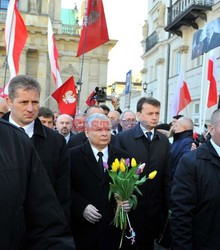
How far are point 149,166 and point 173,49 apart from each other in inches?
914

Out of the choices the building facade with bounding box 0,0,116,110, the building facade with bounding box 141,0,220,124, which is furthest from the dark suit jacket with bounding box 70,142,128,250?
the building facade with bounding box 0,0,116,110

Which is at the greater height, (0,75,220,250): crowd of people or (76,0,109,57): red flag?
(76,0,109,57): red flag

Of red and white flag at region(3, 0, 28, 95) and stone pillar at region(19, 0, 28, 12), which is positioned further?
stone pillar at region(19, 0, 28, 12)

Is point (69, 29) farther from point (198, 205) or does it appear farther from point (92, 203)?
point (198, 205)

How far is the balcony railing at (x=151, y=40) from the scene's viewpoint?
3052cm

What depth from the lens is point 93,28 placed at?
1133 cm

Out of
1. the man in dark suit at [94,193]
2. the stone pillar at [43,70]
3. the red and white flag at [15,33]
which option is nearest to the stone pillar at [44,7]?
the stone pillar at [43,70]

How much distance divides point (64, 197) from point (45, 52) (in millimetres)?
28915

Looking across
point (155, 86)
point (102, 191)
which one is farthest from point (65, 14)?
point (102, 191)

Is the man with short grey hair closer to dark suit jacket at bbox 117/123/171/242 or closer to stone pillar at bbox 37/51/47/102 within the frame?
dark suit jacket at bbox 117/123/171/242

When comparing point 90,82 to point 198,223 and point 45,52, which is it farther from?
point 198,223

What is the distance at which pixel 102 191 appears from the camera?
419 centimetres

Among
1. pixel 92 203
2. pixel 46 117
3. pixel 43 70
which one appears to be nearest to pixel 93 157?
pixel 92 203

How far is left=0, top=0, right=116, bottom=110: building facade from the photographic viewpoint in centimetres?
3147
